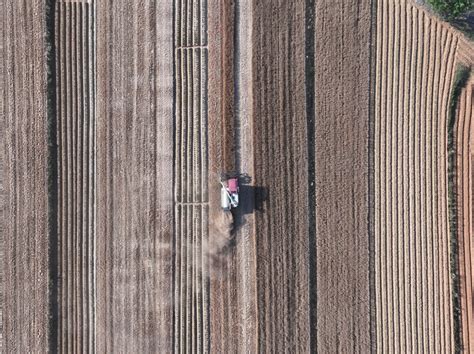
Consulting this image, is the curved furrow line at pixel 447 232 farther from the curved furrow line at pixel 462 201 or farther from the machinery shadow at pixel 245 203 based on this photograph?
the machinery shadow at pixel 245 203

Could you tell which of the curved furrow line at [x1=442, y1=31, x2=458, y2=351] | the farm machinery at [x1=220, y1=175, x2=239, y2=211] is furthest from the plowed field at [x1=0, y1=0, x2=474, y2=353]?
the farm machinery at [x1=220, y1=175, x2=239, y2=211]

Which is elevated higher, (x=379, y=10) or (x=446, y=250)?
(x=379, y=10)

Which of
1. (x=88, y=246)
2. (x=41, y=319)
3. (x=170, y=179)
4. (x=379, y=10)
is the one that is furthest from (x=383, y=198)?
(x=41, y=319)

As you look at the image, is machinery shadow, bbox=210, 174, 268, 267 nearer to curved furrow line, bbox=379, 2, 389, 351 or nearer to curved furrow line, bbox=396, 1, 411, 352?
curved furrow line, bbox=379, 2, 389, 351

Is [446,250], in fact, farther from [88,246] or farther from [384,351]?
[88,246]

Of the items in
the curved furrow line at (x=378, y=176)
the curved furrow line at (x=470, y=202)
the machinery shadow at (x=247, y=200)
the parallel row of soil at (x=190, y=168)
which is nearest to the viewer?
the curved furrow line at (x=470, y=202)

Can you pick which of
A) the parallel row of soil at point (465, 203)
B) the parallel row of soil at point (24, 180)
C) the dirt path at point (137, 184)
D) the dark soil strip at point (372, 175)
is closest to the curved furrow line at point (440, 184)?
the parallel row of soil at point (465, 203)
